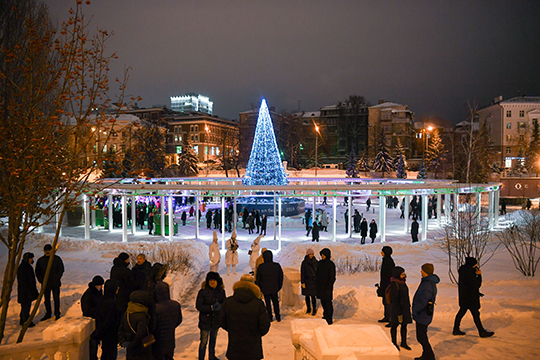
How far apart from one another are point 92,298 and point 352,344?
12.3 ft

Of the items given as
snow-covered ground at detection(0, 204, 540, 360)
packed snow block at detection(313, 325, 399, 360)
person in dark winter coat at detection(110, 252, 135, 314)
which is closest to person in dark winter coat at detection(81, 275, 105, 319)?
person in dark winter coat at detection(110, 252, 135, 314)

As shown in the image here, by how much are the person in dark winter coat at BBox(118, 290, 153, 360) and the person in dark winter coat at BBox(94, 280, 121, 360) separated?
1065mm

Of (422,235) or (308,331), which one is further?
(422,235)

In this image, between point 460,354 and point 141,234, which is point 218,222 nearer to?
point 141,234

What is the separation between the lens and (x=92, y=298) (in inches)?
226

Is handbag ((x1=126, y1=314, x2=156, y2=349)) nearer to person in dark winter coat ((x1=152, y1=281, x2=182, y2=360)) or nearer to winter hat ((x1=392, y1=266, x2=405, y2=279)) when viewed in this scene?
person in dark winter coat ((x1=152, y1=281, x2=182, y2=360))

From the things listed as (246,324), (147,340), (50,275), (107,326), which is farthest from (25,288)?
(246,324)

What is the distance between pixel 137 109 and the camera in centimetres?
8012

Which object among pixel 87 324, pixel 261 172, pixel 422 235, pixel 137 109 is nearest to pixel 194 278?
pixel 87 324

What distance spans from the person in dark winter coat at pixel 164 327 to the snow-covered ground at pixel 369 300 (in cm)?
140

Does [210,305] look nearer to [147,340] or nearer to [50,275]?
[147,340]

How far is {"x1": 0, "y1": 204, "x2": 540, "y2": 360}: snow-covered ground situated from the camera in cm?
627

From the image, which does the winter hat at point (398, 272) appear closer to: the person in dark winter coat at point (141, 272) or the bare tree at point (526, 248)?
the person in dark winter coat at point (141, 272)

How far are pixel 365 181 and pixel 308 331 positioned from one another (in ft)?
88.5
